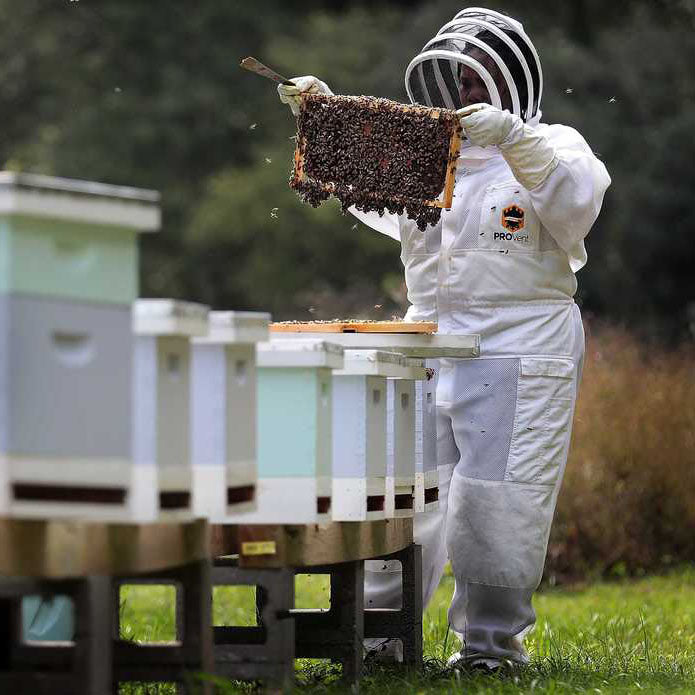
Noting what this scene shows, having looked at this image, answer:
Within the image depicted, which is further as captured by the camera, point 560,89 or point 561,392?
point 560,89

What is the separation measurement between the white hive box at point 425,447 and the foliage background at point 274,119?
15.3 m

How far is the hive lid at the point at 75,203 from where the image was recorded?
10.4ft

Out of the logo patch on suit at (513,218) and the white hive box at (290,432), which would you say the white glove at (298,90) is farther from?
the white hive box at (290,432)

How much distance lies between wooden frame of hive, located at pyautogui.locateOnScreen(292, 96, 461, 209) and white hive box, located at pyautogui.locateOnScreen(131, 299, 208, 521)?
2232 mm

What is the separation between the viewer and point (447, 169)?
5.63m

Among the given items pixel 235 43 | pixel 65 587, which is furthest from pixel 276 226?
pixel 65 587

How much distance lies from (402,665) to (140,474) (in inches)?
97.8

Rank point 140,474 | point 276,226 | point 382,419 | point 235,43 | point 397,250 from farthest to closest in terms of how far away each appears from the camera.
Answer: point 235,43 < point 276,226 < point 397,250 < point 382,419 < point 140,474

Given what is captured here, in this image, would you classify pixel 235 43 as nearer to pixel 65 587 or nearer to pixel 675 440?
pixel 675 440

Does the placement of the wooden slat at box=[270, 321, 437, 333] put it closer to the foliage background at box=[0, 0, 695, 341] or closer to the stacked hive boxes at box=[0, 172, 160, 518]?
the stacked hive boxes at box=[0, 172, 160, 518]

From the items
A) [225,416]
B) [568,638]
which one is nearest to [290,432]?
[225,416]

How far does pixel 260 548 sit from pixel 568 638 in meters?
2.88

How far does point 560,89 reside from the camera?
25188 millimetres

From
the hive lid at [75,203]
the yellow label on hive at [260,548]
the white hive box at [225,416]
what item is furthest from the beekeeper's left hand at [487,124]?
the hive lid at [75,203]
